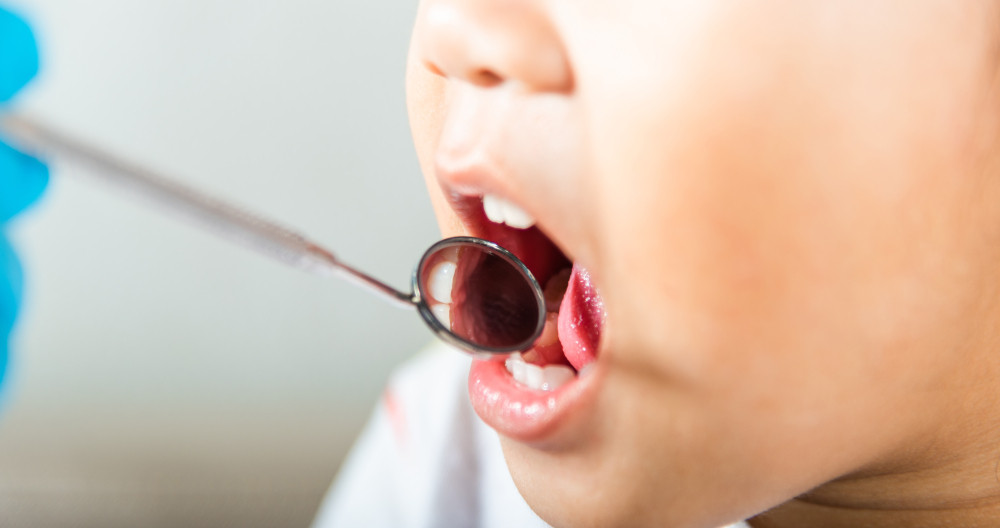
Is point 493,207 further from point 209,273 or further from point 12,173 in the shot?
point 209,273

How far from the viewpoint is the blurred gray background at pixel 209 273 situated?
1.06m

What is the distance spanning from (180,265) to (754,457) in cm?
98

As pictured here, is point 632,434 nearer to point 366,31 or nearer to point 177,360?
point 366,31

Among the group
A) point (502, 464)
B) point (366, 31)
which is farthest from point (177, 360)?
point (502, 464)

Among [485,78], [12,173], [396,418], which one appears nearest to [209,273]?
[396,418]

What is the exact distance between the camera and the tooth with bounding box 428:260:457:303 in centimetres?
48

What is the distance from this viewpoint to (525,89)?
14.2 inches

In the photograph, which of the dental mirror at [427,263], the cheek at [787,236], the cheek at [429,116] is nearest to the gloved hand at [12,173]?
the dental mirror at [427,263]

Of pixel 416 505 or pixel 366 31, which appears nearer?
pixel 416 505

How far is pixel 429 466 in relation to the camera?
770 mm

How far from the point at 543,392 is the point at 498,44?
159 mm

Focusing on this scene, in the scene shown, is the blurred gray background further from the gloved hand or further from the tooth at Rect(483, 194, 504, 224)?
the tooth at Rect(483, 194, 504, 224)

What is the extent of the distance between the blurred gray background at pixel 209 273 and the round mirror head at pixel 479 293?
23.5 inches

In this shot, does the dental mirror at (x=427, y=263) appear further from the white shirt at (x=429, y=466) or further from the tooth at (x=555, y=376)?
the white shirt at (x=429, y=466)
